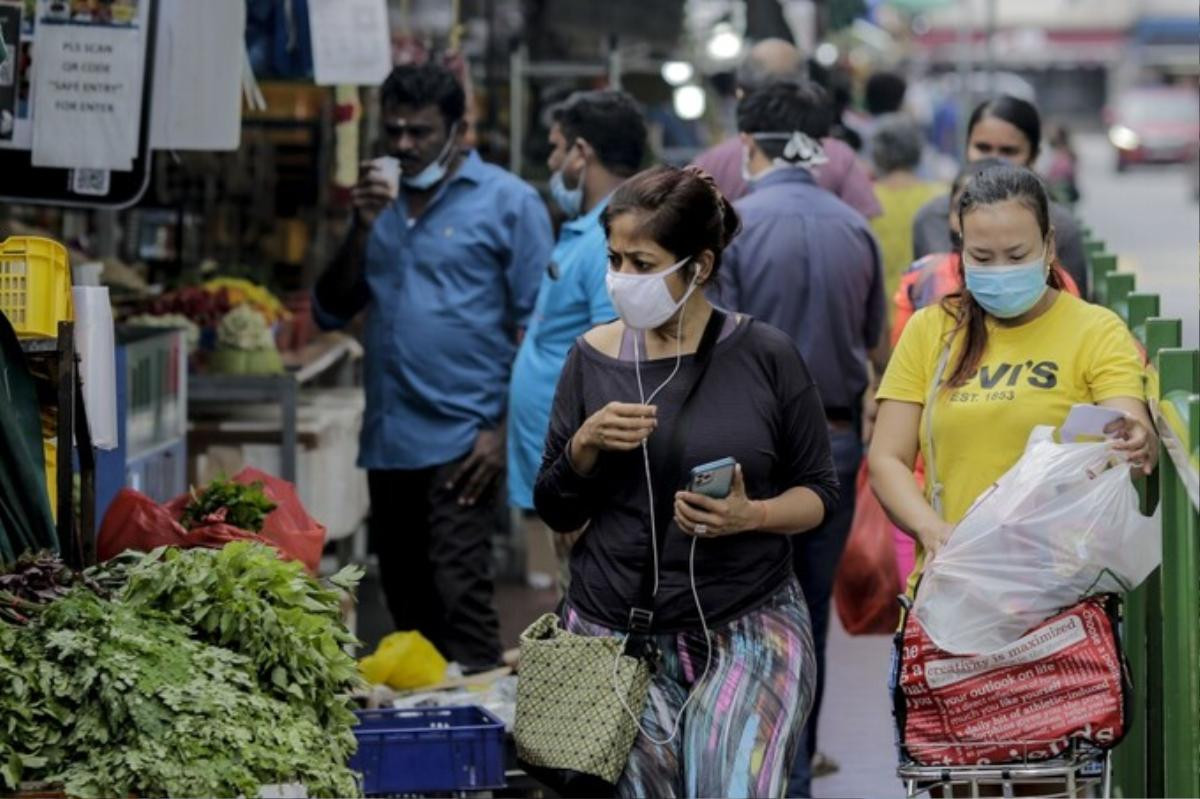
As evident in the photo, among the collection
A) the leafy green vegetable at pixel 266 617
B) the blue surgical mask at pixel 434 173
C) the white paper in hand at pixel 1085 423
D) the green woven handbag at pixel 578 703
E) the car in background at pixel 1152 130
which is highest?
the car in background at pixel 1152 130

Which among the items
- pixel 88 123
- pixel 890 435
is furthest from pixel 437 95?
pixel 890 435

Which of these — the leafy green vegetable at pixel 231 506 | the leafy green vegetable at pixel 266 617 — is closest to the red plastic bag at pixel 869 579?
the leafy green vegetable at pixel 231 506

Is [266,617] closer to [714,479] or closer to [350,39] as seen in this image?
[714,479]

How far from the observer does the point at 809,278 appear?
795 centimetres

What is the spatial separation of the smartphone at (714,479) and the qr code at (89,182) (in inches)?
105

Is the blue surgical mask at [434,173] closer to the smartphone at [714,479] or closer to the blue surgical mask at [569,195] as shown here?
the blue surgical mask at [569,195]

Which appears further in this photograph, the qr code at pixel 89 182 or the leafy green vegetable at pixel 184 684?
the qr code at pixel 89 182

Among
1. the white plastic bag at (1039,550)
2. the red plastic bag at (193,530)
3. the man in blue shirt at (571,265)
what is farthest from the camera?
the man in blue shirt at (571,265)

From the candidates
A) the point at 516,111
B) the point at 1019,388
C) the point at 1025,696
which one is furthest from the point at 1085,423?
the point at 516,111

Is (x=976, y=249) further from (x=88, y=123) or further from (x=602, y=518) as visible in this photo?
(x=88, y=123)

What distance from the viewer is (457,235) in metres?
8.61

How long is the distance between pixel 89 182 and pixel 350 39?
→ 1764 millimetres

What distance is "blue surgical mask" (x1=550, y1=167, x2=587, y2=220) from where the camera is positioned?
314 inches

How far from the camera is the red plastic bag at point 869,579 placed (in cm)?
815
